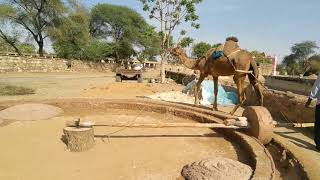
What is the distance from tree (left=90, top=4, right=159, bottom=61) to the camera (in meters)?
59.0

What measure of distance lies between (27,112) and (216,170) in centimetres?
569

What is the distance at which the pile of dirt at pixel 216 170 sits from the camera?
4.74 metres

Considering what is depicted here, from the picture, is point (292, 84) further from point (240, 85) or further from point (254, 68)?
point (240, 85)

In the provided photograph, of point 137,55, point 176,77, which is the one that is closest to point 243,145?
point 176,77

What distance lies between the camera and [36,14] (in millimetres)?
41219

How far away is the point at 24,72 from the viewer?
34.1 metres

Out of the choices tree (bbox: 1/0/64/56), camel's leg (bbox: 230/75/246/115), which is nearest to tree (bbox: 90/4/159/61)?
tree (bbox: 1/0/64/56)

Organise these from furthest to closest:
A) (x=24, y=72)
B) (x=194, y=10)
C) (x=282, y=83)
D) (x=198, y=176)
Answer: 1. (x=24, y=72)
2. (x=194, y=10)
3. (x=282, y=83)
4. (x=198, y=176)

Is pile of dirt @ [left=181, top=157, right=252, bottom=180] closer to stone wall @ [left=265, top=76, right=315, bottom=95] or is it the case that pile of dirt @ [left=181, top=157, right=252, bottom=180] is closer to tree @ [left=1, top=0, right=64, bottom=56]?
stone wall @ [left=265, top=76, right=315, bottom=95]

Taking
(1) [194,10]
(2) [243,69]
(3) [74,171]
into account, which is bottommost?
(3) [74,171]

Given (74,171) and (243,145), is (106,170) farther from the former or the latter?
(243,145)

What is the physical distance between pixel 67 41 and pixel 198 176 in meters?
42.3

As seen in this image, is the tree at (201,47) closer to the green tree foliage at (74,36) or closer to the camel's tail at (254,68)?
the green tree foliage at (74,36)

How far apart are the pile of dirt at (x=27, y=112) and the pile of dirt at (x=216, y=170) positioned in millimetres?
4902
